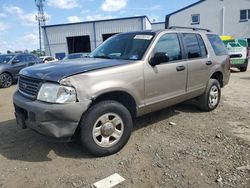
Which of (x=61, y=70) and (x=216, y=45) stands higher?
(x=216, y=45)

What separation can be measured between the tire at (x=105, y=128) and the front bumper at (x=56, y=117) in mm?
165

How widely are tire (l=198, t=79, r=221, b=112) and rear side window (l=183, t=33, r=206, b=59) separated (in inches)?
30.0

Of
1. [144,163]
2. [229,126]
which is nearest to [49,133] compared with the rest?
[144,163]

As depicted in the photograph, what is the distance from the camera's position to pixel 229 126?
5.07 metres

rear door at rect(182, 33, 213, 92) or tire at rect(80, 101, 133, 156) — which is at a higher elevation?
rear door at rect(182, 33, 213, 92)

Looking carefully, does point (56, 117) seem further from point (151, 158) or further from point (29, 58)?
point (29, 58)

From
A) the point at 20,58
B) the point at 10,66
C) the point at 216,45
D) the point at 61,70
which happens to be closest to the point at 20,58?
the point at 20,58

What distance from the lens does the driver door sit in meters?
4.32

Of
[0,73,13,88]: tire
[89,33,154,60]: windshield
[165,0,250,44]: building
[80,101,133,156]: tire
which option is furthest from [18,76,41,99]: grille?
[165,0,250,44]: building

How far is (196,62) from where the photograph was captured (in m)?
5.30

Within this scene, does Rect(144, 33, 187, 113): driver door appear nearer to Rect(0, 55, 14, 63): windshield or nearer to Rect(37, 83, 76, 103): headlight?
Rect(37, 83, 76, 103): headlight

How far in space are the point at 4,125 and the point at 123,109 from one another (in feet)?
9.96

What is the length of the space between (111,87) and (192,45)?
2.48 m

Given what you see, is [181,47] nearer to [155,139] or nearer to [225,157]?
[155,139]
